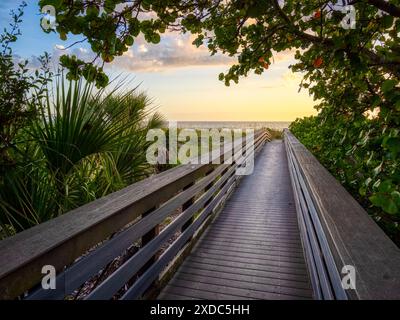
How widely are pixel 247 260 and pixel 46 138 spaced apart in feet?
7.21

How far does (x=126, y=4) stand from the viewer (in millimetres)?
1891

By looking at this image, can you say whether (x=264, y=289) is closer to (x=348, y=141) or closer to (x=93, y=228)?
(x=348, y=141)

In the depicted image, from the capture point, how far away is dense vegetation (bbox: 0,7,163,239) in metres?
2.04

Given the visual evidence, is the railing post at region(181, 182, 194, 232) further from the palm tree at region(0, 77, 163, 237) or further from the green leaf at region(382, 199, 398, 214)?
the green leaf at region(382, 199, 398, 214)

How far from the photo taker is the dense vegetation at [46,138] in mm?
2035

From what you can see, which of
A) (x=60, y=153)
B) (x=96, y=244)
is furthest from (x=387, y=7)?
(x=60, y=153)

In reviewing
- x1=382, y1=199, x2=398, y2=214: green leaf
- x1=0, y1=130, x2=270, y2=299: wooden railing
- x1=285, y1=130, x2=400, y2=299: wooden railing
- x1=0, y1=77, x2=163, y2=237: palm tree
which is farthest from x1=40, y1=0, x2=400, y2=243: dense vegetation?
x1=0, y1=130, x2=270, y2=299: wooden railing

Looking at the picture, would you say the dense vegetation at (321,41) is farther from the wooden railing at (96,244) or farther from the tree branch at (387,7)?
the wooden railing at (96,244)

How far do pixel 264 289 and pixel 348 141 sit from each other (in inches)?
58.2

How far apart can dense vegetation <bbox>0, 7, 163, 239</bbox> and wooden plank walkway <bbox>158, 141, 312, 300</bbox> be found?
1160mm

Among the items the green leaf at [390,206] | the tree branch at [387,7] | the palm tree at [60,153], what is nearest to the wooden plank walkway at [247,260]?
the palm tree at [60,153]

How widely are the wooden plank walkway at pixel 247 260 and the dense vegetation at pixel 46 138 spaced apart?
1.16 m

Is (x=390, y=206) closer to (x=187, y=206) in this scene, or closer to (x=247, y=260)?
(x=247, y=260)
